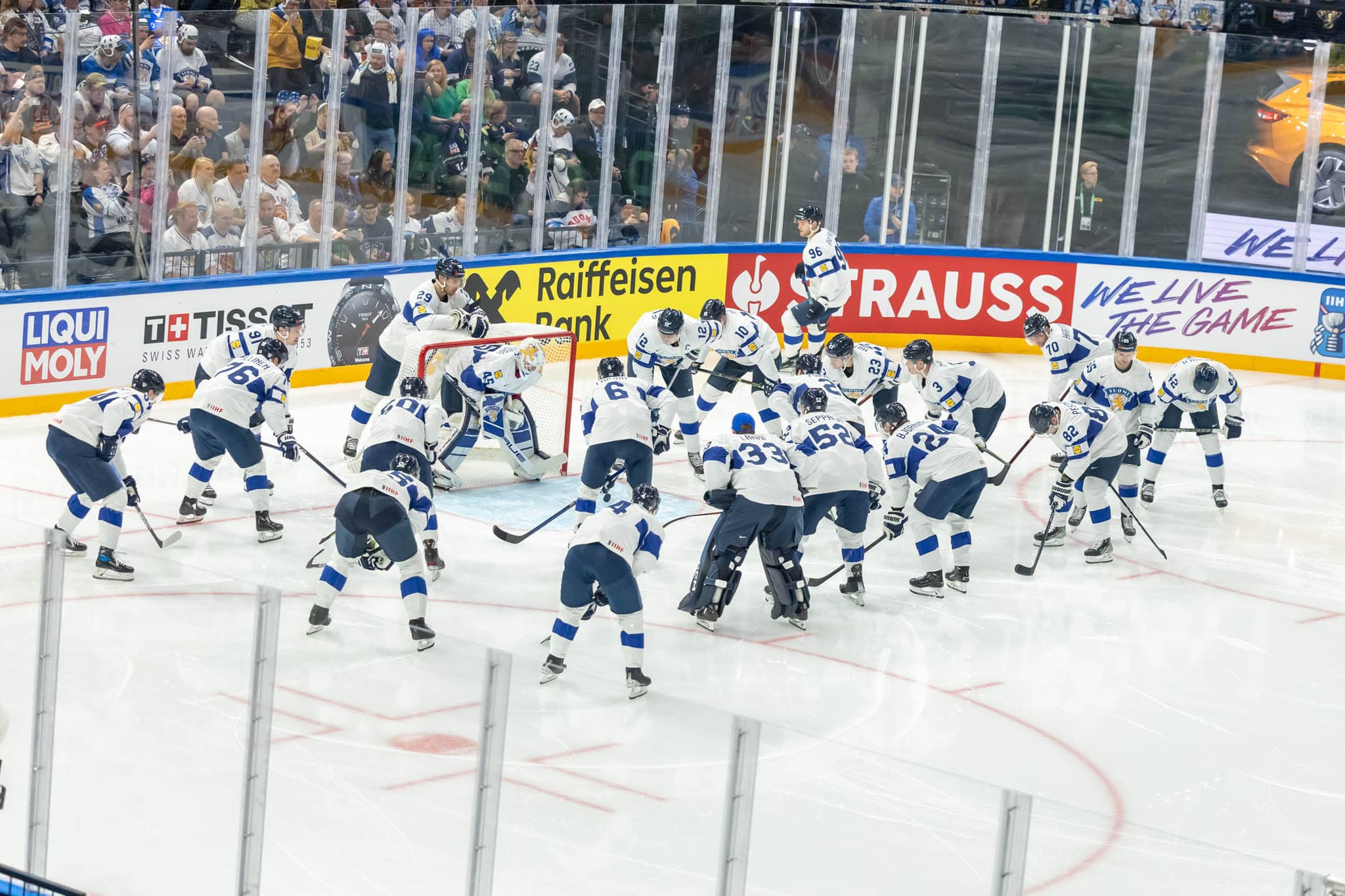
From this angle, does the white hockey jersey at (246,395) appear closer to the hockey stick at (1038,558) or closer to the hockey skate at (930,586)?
the hockey skate at (930,586)

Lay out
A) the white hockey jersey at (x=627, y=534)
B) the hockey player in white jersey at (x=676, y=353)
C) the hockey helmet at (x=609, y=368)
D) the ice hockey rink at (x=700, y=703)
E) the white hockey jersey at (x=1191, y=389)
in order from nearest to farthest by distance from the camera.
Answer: the ice hockey rink at (x=700, y=703) → the white hockey jersey at (x=627, y=534) → the hockey helmet at (x=609, y=368) → the hockey player in white jersey at (x=676, y=353) → the white hockey jersey at (x=1191, y=389)

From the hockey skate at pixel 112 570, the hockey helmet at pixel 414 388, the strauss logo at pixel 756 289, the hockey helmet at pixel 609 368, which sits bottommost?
the hockey skate at pixel 112 570

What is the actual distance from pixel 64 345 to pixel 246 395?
3.07m

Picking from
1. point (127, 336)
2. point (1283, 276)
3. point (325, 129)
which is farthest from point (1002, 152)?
point (127, 336)

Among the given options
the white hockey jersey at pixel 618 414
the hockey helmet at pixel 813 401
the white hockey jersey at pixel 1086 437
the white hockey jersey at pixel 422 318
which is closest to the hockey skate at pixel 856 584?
the hockey helmet at pixel 813 401

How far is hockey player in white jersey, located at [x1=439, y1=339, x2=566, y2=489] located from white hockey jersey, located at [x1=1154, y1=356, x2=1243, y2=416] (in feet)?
13.0

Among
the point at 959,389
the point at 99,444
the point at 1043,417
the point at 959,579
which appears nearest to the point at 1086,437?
the point at 1043,417

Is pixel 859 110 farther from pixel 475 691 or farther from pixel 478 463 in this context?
pixel 475 691

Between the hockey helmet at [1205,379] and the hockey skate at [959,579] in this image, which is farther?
the hockey helmet at [1205,379]

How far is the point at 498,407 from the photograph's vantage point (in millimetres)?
11336

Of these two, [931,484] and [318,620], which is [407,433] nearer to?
[931,484]

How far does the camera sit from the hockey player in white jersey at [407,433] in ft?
30.0

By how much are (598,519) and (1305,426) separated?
8.95 m

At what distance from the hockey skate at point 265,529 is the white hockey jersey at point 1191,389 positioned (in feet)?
18.1
